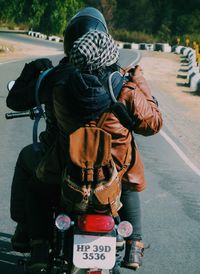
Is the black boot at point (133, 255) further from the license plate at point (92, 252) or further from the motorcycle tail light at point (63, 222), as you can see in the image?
the motorcycle tail light at point (63, 222)

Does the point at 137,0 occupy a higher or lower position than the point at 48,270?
higher

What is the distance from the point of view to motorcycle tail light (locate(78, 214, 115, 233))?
3.75 meters

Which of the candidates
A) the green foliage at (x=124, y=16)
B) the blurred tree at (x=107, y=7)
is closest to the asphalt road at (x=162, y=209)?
the green foliage at (x=124, y=16)

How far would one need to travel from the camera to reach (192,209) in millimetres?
7047

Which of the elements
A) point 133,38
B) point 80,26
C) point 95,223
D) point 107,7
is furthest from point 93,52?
point 107,7

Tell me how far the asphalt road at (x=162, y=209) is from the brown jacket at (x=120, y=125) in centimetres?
129

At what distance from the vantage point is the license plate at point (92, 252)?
149 inches

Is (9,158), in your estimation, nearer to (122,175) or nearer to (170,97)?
(122,175)

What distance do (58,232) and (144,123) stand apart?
826 millimetres

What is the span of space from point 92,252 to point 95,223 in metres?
0.16

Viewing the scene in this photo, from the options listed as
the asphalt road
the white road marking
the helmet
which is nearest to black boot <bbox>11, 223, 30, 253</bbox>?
the asphalt road

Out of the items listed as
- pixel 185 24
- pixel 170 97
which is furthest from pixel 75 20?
pixel 185 24

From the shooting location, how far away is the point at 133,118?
398 centimetres

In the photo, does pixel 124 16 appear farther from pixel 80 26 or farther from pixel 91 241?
pixel 91 241
